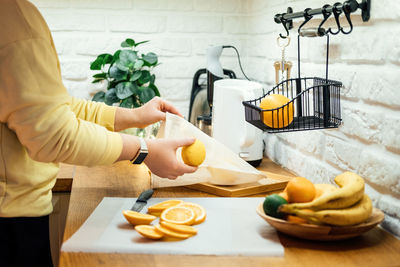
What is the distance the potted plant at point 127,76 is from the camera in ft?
6.24

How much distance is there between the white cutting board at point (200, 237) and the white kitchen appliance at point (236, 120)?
1.24 ft

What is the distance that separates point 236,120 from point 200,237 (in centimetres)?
59

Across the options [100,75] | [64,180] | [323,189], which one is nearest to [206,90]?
[100,75]

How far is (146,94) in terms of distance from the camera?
1.92 m

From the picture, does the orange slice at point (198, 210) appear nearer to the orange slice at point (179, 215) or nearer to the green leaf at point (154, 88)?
the orange slice at point (179, 215)

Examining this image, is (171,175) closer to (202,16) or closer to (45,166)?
(45,166)

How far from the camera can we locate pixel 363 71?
3.64ft

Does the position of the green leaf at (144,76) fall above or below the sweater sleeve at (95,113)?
above

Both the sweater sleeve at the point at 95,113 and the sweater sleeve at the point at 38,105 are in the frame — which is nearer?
the sweater sleeve at the point at 38,105

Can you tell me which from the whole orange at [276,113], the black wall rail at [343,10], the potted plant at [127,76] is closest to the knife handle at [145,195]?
the whole orange at [276,113]

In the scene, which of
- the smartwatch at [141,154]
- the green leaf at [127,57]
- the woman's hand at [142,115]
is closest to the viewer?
the smartwatch at [141,154]

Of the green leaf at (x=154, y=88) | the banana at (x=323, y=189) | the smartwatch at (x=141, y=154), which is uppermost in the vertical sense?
the green leaf at (x=154, y=88)

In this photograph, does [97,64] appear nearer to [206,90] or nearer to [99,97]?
[99,97]

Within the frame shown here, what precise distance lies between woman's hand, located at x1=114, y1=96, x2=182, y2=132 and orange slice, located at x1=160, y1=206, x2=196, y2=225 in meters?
0.42
